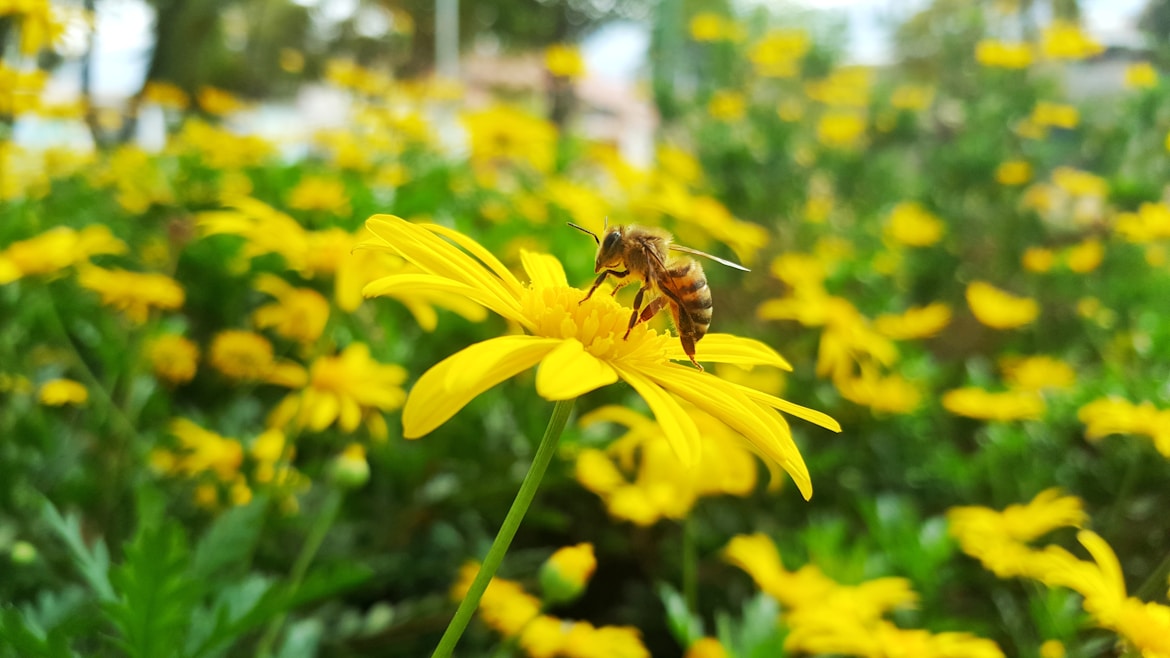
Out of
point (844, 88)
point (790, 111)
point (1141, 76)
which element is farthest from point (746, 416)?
point (844, 88)

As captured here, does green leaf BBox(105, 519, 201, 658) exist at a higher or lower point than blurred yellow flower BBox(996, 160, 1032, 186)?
higher

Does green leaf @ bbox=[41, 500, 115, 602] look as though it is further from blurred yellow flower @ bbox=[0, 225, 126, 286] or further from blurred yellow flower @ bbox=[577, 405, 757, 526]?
blurred yellow flower @ bbox=[577, 405, 757, 526]

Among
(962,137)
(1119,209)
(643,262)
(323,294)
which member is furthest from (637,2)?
(643,262)

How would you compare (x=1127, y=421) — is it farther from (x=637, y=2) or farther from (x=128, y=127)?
(x=637, y=2)

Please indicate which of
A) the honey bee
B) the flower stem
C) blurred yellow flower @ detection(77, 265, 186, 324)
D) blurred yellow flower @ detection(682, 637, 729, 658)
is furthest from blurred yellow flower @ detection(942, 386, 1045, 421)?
blurred yellow flower @ detection(77, 265, 186, 324)

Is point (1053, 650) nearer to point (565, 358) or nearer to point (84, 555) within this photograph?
point (565, 358)

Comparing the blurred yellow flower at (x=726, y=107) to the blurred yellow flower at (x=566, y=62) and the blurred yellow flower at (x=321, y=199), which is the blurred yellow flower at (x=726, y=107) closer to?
the blurred yellow flower at (x=566, y=62)

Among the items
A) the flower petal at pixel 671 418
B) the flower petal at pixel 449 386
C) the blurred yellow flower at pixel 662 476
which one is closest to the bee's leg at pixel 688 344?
the flower petal at pixel 671 418
